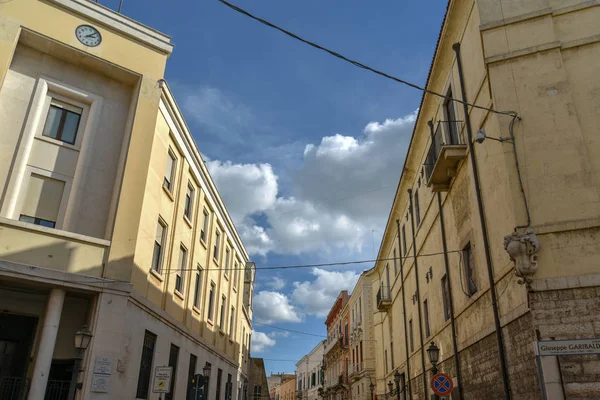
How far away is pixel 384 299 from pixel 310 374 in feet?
176

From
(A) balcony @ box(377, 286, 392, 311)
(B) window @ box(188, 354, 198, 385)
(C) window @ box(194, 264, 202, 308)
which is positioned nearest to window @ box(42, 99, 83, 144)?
(C) window @ box(194, 264, 202, 308)

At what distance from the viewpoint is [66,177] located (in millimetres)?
13961

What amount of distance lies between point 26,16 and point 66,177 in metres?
4.81

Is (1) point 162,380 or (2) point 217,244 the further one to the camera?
(2) point 217,244

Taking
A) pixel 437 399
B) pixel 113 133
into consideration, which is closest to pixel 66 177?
pixel 113 133

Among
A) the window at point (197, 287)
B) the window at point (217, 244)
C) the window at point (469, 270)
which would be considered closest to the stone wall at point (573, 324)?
the window at point (469, 270)

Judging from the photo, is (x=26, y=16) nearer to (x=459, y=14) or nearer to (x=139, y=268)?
(x=139, y=268)

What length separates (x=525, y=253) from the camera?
27.9ft

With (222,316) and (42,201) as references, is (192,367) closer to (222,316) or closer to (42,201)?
(222,316)

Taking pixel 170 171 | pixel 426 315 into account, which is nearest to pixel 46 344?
pixel 170 171

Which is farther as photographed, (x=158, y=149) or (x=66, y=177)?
(x=158, y=149)

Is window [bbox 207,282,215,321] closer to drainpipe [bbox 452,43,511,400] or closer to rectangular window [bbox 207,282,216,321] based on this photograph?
rectangular window [bbox 207,282,216,321]

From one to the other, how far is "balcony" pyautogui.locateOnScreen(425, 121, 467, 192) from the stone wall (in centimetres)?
496

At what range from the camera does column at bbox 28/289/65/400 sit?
451 inches
